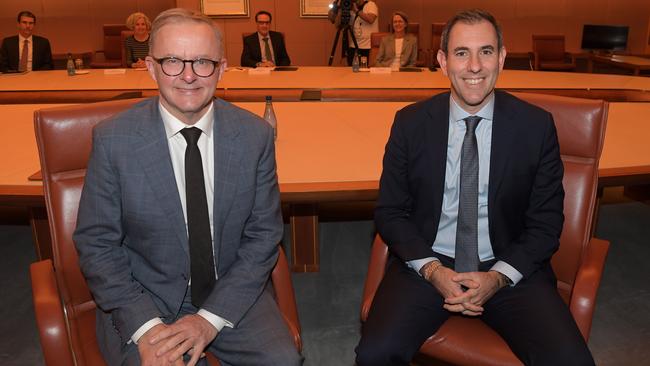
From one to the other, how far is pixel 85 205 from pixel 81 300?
352 millimetres

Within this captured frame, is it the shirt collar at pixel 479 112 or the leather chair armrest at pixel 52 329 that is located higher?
the shirt collar at pixel 479 112

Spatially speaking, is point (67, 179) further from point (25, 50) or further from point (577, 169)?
point (25, 50)

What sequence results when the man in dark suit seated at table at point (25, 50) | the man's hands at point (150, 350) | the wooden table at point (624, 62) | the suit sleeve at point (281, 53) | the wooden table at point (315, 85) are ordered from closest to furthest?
the man's hands at point (150, 350)
the wooden table at point (315, 85)
the man in dark suit seated at table at point (25, 50)
the suit sleeve at point (281, 53)
the wooden table at point (624, 62)

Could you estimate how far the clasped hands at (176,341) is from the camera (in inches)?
53.4

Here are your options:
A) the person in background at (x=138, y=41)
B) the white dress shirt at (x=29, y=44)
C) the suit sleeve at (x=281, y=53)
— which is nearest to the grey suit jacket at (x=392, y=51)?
the suit sleeve at (x=281, y=53)

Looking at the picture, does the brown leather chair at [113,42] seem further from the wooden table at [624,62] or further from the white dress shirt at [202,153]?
the white dress shirt at [202,153]

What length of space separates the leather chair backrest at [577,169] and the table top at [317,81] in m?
2.34

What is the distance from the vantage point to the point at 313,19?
8.74m

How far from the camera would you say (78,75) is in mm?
5086

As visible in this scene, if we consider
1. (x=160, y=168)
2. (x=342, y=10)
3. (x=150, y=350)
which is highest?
(x=342, y=10)

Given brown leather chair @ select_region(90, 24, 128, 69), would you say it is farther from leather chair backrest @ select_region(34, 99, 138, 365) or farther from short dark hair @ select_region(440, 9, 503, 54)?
short dark hair @ select_region(440, 9, 503, 54)

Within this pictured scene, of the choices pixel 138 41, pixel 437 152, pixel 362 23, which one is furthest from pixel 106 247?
pixel 362 23

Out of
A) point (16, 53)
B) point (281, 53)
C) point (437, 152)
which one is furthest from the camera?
point (281, 53)

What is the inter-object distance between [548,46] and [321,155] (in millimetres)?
7399
